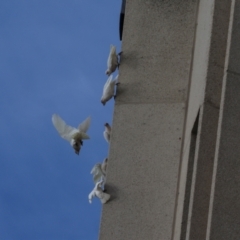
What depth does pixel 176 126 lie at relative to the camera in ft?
21.0

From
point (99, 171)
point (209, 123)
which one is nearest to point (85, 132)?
point (99, 171)

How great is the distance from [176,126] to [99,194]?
61 cm

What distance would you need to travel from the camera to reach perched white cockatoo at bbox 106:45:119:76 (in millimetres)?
7008

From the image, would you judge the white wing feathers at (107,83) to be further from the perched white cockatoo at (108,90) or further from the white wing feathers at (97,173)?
the white wing feathers at (97,173)

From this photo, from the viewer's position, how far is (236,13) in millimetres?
5434

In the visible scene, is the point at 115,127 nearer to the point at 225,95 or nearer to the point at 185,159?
the point at 185,159

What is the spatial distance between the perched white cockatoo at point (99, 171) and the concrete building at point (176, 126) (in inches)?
11.1

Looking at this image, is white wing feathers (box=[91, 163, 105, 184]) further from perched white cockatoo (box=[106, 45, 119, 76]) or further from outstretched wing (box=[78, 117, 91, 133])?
perched white cockatoo (box=[106, 45, 119, 76])

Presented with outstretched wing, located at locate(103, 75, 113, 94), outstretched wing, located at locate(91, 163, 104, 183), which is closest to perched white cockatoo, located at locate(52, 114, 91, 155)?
outstretched wing, located at locate(91, 163, 104, 183)

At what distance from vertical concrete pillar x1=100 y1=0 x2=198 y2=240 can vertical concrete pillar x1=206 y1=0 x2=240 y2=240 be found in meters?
1.10

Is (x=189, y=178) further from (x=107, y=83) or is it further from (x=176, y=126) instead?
(x=107, y=83)

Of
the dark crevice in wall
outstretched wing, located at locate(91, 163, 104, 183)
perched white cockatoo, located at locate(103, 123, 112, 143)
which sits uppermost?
the dark crevice in wall

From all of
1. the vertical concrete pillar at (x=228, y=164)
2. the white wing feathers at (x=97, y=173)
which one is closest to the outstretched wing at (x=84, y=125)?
the white wing feathers at (x=97, y=173)

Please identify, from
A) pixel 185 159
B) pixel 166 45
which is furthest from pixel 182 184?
pixel 166 45
